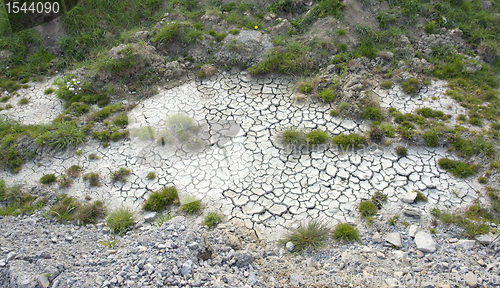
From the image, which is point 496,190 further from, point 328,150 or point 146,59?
point 146,59

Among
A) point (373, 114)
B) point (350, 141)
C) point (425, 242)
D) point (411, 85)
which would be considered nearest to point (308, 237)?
point (425, 242)

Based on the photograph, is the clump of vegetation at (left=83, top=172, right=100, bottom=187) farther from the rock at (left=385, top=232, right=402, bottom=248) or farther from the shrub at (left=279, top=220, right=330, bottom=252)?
the rock at (left=385, top=232, right=402, bottom=248)

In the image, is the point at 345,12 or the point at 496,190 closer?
the point at 496,190

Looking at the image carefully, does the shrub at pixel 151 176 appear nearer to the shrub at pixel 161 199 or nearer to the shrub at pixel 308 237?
the shrub at pixel 161 199

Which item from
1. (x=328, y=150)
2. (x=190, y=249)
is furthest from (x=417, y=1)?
(x=190, y=249)

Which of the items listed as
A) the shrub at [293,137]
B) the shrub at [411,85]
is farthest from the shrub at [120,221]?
the shrub at [411,85]

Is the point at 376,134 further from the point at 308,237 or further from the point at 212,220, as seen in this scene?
the point at 212,220
